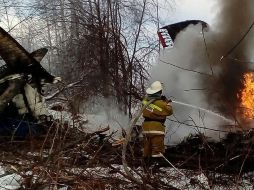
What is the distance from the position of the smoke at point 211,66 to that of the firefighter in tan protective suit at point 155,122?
9.96 ft

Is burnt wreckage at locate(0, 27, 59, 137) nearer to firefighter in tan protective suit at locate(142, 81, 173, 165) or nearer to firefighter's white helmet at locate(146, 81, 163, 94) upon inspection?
firefighter in tan protective suit at locate(142, 81, 173, 165)

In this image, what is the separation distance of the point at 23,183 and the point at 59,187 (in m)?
0.48

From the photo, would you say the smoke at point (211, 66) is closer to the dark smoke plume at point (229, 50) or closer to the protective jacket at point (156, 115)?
the dark smoke plume at point (229, 50)

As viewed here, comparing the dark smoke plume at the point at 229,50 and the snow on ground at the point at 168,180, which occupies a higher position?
the dark smoke plume at the point at 229,50

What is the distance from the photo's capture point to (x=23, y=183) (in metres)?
5.48

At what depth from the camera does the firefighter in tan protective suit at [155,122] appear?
7340mm

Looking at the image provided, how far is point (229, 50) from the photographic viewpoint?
11.7 m

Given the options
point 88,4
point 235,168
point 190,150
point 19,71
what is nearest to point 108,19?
point 88,4

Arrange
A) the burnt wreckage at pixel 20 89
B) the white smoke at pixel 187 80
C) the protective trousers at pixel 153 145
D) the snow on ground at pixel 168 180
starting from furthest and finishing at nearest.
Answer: the white smoke at pixel 187 80
the burnt wreckage at pixel 20 89
the protective trousers at pixel 153 145
the snow on ground at pixel 168 180

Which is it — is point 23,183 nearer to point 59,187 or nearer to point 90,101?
point 59,187

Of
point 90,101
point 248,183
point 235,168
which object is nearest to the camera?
point 248,183

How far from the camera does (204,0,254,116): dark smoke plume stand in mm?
11063

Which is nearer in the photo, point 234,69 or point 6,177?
point 6,177

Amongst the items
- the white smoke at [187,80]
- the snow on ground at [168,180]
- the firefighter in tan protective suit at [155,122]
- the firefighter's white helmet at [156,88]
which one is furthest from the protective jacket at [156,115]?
the white smoke at [187,80]
